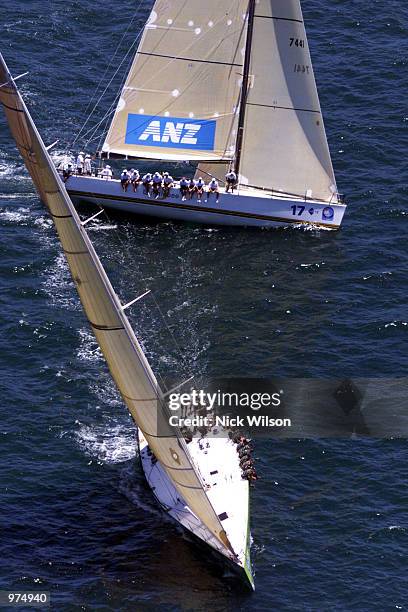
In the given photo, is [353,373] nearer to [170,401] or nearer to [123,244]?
[170,401]

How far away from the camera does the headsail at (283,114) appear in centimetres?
11044

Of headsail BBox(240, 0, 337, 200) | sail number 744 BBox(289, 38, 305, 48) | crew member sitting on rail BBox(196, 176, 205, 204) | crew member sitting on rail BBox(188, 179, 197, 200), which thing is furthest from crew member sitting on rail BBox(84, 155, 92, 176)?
sail number 744 BBox(289, 38, 305, 48)

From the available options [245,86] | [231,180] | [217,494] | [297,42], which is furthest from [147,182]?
[217,494]

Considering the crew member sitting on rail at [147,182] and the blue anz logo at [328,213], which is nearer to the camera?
the blue anz logo at [328,213]

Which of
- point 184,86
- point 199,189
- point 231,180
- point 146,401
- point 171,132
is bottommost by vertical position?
point 146,401

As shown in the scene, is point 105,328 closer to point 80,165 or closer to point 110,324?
point 110,324

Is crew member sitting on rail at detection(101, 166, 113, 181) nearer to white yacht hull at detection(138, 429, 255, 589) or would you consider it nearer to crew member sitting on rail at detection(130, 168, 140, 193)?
crew member sitting on rail at detection(130, 168, 140, 193)

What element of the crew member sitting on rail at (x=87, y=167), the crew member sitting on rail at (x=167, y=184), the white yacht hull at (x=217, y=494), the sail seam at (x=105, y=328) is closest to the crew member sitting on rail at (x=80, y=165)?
the crew member sitting on rail at (x=87, y=167)

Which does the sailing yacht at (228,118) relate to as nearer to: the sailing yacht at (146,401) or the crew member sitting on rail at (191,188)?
the crew member sitting on rail at (191,188)

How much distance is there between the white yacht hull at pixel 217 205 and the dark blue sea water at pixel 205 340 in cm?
123

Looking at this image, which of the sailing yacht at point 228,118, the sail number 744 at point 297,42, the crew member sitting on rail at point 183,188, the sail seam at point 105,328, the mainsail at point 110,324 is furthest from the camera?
the crew member sitting on rail at point 183,188

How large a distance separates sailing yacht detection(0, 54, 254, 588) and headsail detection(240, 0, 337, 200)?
111ft

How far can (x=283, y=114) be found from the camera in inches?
4446

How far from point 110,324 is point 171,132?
137 ft
